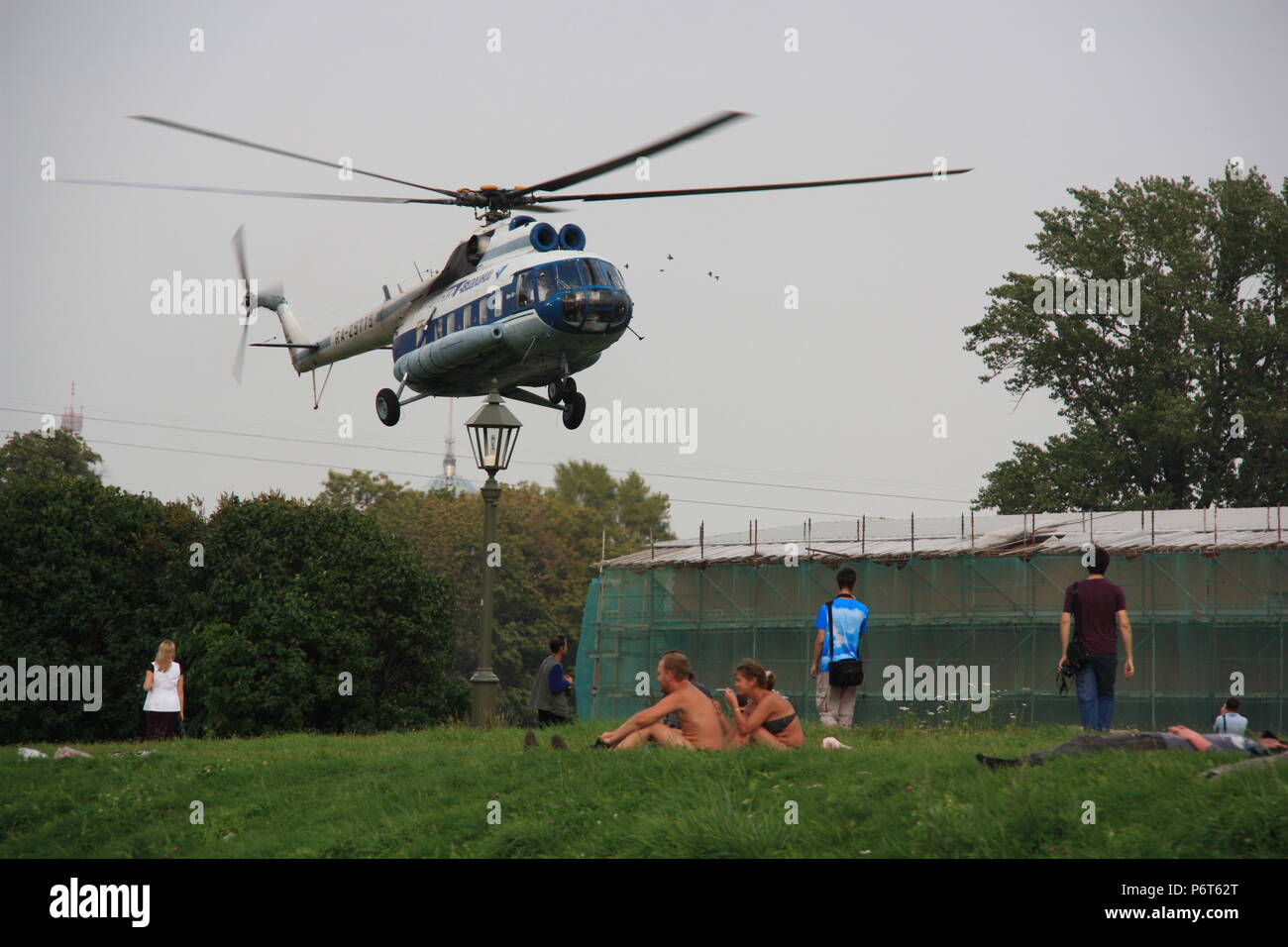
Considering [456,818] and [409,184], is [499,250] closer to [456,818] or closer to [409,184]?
[409,184]

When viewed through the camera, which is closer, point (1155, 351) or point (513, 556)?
point (1155, 351)

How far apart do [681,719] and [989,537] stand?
2941cm

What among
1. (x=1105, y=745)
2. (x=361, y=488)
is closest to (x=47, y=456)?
(x=361, y=488)

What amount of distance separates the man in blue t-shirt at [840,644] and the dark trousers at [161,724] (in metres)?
8.72

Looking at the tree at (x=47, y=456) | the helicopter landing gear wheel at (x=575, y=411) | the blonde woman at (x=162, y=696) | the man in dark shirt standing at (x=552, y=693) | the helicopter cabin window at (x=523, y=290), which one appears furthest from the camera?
the tree at (x=47, y=456)

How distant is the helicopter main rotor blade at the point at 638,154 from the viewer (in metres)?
20.8

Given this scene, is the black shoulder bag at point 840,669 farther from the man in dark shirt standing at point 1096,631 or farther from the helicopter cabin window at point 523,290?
the helicopter cabin window at point 523,290

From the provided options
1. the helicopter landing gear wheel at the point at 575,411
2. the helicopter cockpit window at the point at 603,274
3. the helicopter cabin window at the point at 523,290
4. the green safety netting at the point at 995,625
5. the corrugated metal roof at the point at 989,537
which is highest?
the helicopter cockpit window at the point at 603,274

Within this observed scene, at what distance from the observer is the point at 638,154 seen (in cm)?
2238

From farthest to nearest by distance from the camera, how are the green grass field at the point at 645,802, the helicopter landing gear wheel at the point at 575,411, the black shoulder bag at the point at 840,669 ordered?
the helicopter landing gear wheel at the point at 575,411, the black shoulder bag at the point at 840,669, the green grass field at the point at 645,802

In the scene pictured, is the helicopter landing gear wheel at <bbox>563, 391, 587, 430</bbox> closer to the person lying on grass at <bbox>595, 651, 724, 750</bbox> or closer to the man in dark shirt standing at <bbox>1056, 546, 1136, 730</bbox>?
the man in dark shirt standing at <bbox>1056, 546, 1136, 730</bbox>

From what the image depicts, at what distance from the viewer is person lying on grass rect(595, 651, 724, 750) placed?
13617 mm

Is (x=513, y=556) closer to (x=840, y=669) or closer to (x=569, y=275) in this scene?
(x=569, y=275)

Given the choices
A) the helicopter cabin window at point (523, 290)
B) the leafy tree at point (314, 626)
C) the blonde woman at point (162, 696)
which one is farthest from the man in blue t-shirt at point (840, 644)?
the leafy tree at point (314, 626)
